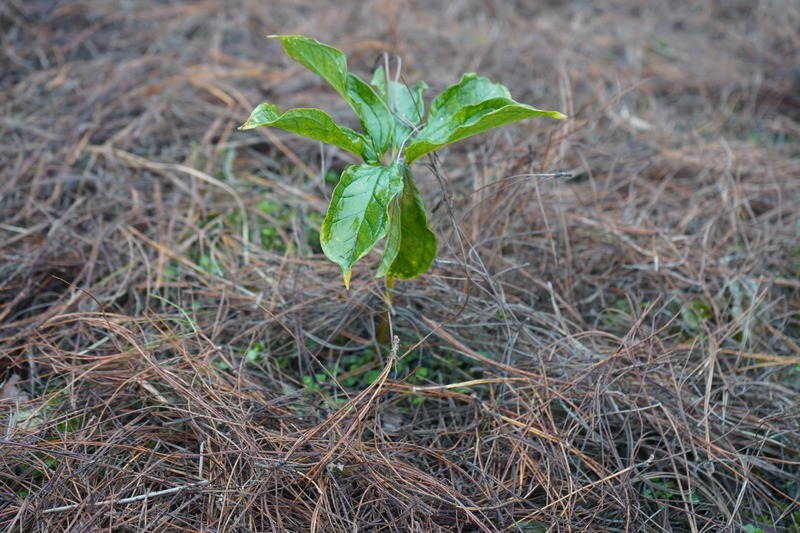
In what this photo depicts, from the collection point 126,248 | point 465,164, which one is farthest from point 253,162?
point 465,164

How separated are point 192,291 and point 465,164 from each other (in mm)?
1368

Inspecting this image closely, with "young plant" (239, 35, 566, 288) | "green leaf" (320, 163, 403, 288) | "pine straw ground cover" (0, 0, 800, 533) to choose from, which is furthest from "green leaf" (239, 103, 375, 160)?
"pine straw ground cover" (0, 0, 800, 533)

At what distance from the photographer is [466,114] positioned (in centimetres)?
156

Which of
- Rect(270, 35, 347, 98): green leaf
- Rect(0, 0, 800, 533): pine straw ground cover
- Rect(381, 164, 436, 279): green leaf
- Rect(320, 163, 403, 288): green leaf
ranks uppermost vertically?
Rect(270, 35, 347, 98): green leaf

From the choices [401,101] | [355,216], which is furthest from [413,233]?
[401,101]

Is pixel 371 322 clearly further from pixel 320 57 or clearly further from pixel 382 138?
pixel 320 57

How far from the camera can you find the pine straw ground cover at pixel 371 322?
1.62 m

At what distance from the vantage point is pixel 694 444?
68.6 inches

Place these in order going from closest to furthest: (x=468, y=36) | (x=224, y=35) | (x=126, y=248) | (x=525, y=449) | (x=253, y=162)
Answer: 1. (x=525, y=449)
2. (x=126, y=248)
3. (x=253, y=162)
4. (x=224, y=35)
5. (x=468, y=36)

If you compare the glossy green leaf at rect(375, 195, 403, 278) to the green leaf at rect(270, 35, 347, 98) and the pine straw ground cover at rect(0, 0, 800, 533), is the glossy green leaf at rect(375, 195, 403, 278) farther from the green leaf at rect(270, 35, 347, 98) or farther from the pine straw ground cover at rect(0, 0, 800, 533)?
the green leaf at rect(270, 35, 347, 98)

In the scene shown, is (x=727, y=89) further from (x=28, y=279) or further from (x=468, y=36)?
(x=28, y=279)

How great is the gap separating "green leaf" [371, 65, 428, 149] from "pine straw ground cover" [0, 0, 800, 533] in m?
0.25

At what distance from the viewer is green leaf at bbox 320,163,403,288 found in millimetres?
1484

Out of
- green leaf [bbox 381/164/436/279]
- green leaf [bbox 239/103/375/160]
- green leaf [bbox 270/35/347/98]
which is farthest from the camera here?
green leaf [bbox 381/164/436/279]
